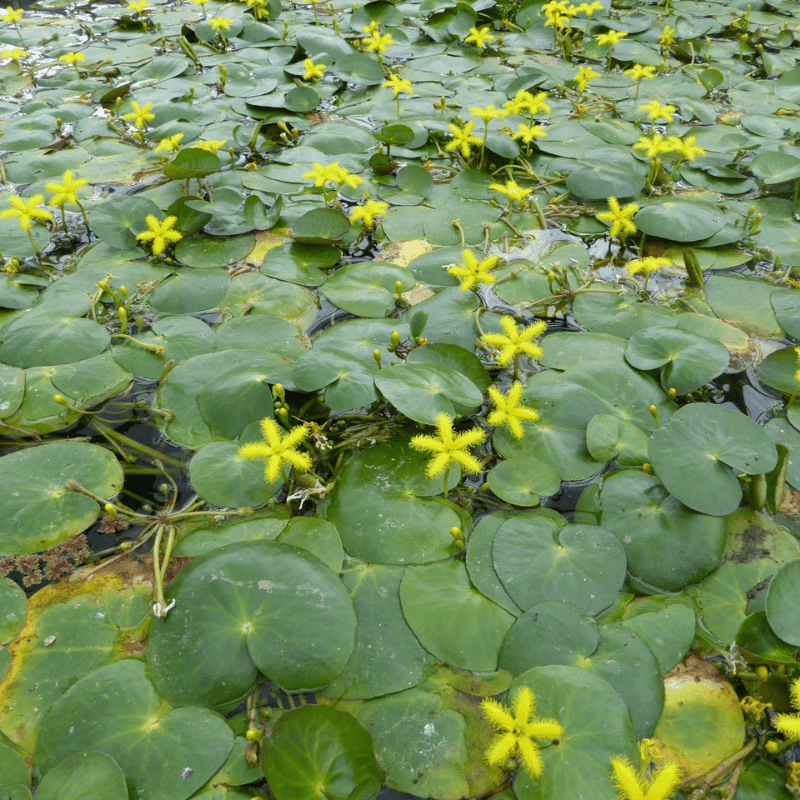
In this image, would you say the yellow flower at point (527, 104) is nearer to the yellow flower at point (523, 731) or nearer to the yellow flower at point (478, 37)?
the yellow flower at point (478, 37)

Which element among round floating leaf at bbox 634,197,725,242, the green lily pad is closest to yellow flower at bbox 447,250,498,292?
round floating leaf at bbox 634,197,725,242

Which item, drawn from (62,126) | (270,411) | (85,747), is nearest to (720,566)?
(270,411)

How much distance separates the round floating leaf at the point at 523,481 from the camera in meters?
2.11

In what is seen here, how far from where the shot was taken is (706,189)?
12.6ft

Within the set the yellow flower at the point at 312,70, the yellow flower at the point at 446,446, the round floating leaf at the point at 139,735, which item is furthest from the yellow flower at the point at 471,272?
the yellow flower at the point at 312,70

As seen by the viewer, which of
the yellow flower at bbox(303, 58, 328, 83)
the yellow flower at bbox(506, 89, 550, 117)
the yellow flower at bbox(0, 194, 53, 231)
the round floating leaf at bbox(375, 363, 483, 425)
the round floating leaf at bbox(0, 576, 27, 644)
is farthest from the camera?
the yellow flower at bbox(303, 58, 328, 83)

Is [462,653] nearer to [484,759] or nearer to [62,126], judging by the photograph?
[484,759]

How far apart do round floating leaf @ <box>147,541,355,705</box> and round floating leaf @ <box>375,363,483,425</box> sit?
0.66 metres

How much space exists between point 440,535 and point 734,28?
21.2ft

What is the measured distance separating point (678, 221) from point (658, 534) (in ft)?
6.85

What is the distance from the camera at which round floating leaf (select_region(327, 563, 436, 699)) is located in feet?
5.56

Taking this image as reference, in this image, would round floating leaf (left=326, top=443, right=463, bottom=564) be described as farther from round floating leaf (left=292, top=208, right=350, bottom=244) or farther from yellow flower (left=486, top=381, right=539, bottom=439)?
round floating leaf (left=292, top=208, right=350, bottom=244)

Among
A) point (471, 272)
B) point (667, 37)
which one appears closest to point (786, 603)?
point (471, 272)

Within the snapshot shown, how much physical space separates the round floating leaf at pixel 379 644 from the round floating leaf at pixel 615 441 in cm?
89
